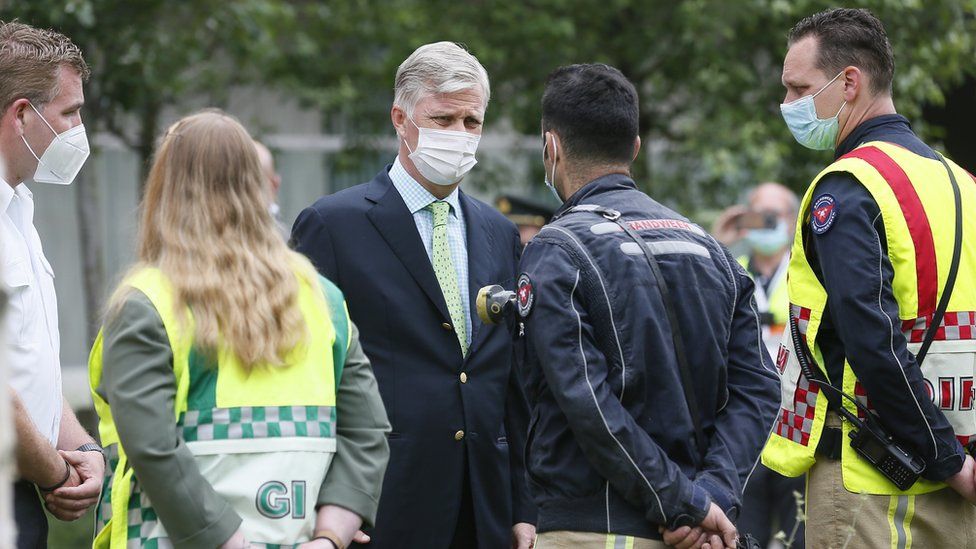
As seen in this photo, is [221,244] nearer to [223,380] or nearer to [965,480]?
[223,380]

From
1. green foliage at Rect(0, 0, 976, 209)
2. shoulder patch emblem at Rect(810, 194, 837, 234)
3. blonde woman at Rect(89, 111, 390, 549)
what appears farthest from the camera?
green foliage at Rect(0, 0, 976, 209)

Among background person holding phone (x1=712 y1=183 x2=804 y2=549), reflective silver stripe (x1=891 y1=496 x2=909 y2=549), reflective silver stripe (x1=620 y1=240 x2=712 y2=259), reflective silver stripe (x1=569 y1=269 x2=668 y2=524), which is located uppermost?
reflective silver stripe (x1=620 y1=240 x2=712 y2=259)

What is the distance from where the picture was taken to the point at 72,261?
37.0 feet

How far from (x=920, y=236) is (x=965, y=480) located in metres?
0.71

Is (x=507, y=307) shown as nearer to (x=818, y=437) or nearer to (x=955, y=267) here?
(x=818, y=437)

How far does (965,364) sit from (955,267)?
0.93ft

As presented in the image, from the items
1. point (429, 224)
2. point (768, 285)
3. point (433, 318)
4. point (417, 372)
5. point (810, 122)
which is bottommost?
point (768, 285)

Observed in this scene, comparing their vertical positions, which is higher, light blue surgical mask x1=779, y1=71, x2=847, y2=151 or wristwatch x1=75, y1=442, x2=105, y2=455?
light blue surgical mask x1=779, y1=71, x2=847, y2=151

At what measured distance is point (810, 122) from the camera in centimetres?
371

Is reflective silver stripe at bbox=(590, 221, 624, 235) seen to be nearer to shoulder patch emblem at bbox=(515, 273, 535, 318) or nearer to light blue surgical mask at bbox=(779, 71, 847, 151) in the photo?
shoulder patch emblem at bbox=(515, 273, 535, 318)

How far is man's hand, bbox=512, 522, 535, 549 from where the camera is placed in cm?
362

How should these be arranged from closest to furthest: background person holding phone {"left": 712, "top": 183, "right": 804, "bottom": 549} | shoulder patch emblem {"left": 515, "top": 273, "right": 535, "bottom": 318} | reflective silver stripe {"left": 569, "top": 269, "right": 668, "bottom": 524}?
reflective silver stripe {"left": 569, "top": 269, "right": 668, "bottom": 524} < shoulder patch emblem {"left": 515, "top": 273, "right": 535, "bottom": 318} < background person holding phone {"left": 712, "top": 183, "right": 804, "bottom": 549}

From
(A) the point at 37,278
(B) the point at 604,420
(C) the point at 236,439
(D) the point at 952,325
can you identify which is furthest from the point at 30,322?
(D) the point at 952,325

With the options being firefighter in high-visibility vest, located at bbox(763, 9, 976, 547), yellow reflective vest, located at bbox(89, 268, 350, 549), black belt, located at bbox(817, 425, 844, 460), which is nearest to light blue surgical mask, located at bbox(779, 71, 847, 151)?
firefighter in high-visibility vest, located at bbox(763, 9, 976, 547)
